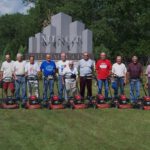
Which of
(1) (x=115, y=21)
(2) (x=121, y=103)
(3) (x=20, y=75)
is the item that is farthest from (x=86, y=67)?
(1) (x=115, y=21)

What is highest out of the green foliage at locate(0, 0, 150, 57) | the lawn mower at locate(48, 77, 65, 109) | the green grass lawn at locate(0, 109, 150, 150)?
the green foliage at locate(0, 0, 150, 57)

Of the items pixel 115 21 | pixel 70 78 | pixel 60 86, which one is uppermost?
pixel 115 21

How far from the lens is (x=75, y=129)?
12.9m

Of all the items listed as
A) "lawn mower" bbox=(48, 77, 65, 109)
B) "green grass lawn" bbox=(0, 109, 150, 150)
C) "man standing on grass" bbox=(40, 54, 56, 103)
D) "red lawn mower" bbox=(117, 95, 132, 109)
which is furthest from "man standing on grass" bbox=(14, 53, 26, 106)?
"red lawn mower" bbox=(117, 95, 132, 109)

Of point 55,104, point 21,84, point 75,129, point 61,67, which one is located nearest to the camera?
point 75,129

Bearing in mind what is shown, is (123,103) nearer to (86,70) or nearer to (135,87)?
(135,87)

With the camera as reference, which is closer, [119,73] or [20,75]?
[20,75]

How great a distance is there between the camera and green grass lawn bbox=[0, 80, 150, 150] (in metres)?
10.9

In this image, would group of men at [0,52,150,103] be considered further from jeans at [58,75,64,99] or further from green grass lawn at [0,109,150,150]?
green grass lawn at [0,109,150,150]

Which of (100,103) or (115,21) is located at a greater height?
(115,21)

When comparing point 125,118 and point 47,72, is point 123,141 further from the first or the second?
point 47,72

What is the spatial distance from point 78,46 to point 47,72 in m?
16.3

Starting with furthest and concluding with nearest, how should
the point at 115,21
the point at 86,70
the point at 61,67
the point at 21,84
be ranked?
the point at 115,21 → the point at 86,70 → the point at 61,67 → the point at 21,84

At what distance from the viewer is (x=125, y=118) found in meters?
14.7
